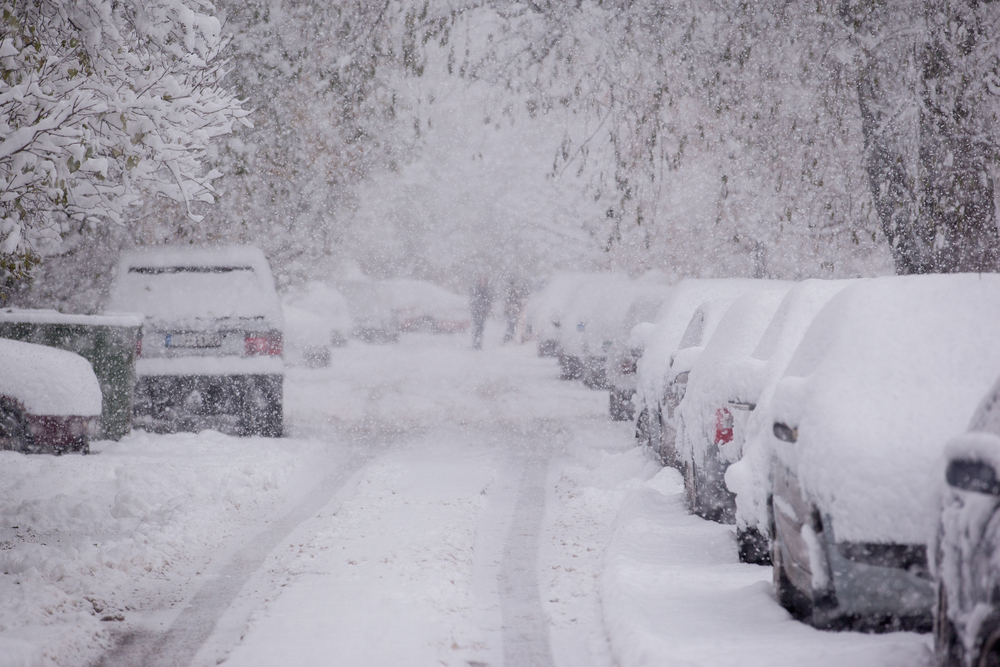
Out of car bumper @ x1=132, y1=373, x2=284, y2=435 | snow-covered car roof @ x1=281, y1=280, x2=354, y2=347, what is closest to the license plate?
car bumper @ x1=132, y1=373, x2=284, y2=435

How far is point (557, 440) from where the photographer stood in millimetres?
12945

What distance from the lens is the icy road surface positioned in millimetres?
4738

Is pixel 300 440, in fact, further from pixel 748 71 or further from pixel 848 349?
pixel 848 349

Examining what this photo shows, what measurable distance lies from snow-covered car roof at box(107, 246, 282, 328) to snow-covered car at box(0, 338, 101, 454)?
6.88ft

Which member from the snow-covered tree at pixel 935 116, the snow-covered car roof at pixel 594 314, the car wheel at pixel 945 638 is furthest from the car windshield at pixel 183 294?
the car wheel at pixel 945 638

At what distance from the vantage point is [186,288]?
38.4ft

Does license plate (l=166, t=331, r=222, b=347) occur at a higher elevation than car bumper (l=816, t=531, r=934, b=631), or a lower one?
higher

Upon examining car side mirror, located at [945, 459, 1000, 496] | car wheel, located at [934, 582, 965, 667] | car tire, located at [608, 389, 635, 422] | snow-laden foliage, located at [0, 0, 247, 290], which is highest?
snow-laden foliage, located at [0, 0, 247, 290]

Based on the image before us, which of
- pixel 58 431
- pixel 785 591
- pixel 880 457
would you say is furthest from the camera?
pixel 58 431

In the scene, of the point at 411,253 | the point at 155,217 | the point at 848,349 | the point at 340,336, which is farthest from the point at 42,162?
the point at 411,253

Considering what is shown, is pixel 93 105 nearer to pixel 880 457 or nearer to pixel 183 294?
pixel 183 294

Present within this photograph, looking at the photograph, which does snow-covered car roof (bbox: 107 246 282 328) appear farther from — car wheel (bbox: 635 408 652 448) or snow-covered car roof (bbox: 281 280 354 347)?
snow-covered car roof (bbox: 281 280 354 347)

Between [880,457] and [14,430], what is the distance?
811cm

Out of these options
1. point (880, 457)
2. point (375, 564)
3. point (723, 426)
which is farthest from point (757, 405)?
point (375, 564)
